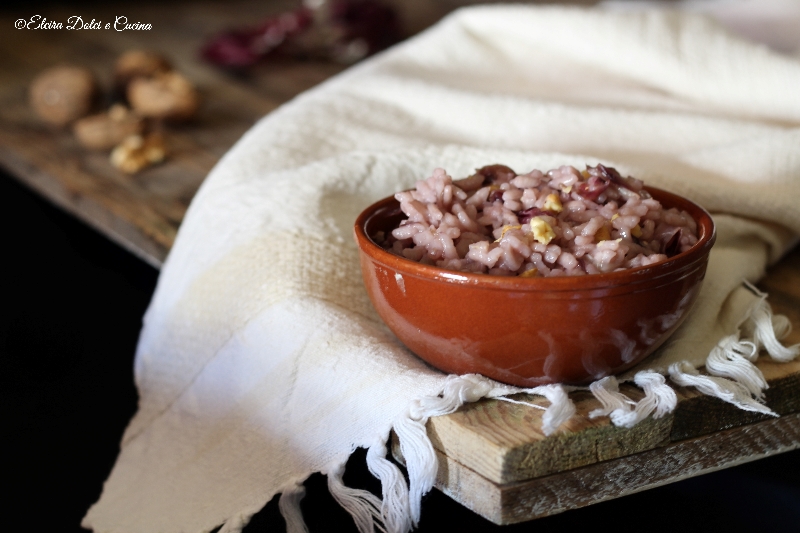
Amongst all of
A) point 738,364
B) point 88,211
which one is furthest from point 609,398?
Result: point 88,211

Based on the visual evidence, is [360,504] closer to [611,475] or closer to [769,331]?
[611,475]

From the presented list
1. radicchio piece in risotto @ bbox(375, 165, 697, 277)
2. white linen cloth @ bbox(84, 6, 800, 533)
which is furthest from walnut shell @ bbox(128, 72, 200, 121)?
radicchio piece in risotto @ bbox(375, 165, 697, 277)

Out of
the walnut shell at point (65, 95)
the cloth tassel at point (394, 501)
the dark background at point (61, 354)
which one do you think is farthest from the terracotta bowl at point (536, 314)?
the walnut shell at point (65, 95)

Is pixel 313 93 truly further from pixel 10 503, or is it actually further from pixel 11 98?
pixel 11 98

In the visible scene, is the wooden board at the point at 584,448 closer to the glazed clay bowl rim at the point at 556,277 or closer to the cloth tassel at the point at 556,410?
the cloth tassel at the point at 556,410

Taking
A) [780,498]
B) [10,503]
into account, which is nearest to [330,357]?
[780,498]

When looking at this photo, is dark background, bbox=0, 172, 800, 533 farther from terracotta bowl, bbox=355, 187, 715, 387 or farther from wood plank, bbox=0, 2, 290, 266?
terracotta bowl, bbox=355, 187, 715, 387
